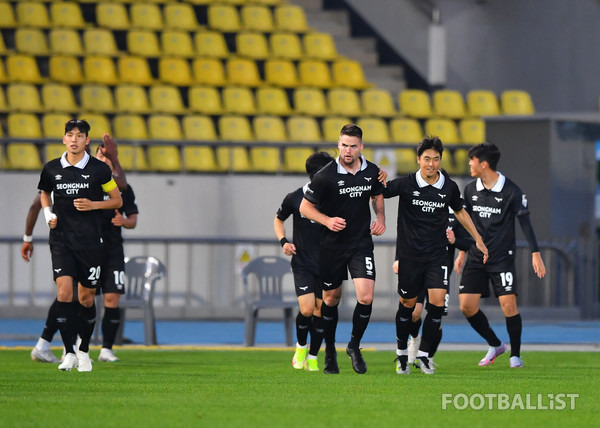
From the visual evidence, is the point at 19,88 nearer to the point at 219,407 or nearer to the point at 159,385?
the point at 159,385

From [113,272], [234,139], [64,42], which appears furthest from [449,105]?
[113,272]

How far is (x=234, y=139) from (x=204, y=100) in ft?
4.37

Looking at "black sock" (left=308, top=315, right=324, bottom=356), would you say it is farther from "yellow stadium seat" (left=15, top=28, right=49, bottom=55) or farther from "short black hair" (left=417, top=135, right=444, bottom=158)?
"yellow stadium seat" (left=15, top=28, right=49, bottom=55)

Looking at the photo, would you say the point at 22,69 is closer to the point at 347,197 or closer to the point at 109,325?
the point at 109,325

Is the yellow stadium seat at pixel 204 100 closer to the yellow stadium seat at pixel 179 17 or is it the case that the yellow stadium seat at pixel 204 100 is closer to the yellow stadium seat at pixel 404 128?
the yellow stadium seat at pixel 179 17

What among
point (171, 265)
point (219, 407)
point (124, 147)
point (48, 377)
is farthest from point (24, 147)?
point (219, 407)

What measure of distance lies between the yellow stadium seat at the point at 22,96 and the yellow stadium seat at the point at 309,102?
15.7ft

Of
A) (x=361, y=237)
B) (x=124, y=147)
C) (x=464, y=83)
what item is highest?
(x=464, y=83)

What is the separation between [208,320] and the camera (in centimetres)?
1852

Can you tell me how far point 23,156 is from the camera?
19.7m

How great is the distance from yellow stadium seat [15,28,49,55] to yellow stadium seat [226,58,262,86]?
11.6ft

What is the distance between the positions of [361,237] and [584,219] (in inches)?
404

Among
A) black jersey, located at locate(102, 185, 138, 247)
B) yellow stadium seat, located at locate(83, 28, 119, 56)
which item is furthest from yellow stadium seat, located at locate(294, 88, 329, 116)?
black jersey, located at locate(102, 185, 138, 247)

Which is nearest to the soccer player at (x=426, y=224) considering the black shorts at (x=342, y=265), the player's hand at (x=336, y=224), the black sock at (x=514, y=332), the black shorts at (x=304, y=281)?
the black shorts at (x=342, y=265)
